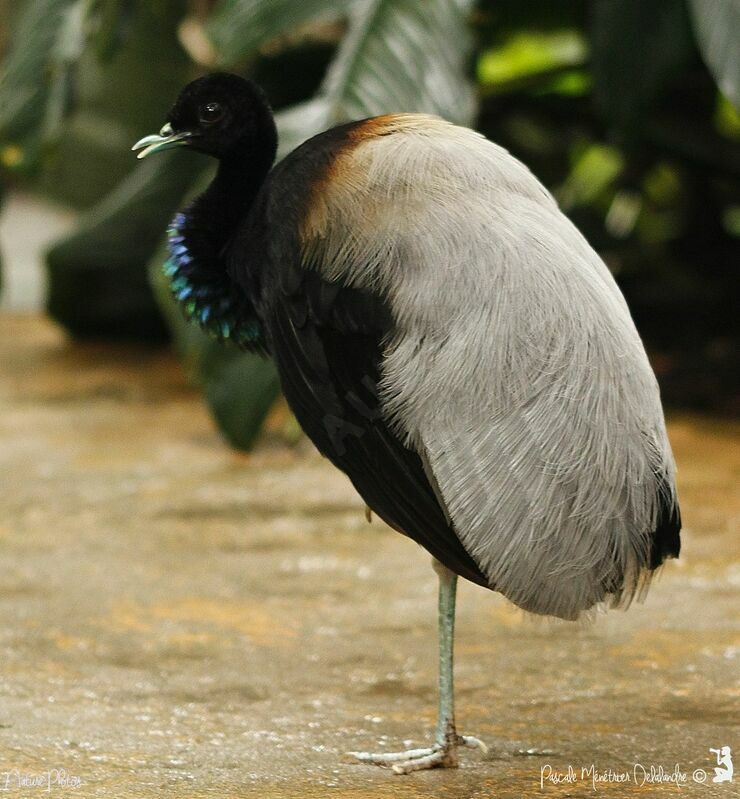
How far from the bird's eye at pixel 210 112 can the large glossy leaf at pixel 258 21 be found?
2342 mm

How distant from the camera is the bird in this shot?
2.96m

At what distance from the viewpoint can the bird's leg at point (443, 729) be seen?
A: 10.5ft

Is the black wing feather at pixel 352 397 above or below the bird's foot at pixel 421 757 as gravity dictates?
above

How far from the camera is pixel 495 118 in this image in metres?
7.97

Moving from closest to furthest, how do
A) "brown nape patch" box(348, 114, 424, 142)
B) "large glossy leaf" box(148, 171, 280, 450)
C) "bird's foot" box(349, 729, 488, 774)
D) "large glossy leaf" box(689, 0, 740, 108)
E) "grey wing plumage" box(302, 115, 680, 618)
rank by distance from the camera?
"grey wing plumage" box(302, 115, 680, 618) < "bird's foot" box(349, 729, 488, 774) < "brown nape patch" box(348, 114, 424, 142) < "large glossy leaf" box(689, 0, 740, 108) < "large glossy leaf" box(148, 171, 280, 450)

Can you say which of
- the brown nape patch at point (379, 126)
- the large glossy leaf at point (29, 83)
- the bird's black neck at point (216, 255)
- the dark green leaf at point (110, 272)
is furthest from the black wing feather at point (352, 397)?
the dark green leaf at point (110, 272)

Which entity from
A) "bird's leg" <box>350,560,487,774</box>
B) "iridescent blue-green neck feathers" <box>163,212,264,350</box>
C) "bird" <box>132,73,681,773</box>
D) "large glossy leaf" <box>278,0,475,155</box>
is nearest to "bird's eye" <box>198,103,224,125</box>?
"iridescent blue-green neck feathers" <box>163,212,264,350</box>

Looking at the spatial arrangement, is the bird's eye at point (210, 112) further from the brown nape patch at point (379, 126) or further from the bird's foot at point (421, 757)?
the bird's foot at point (421, 757)

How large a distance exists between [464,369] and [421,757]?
0.95 meters

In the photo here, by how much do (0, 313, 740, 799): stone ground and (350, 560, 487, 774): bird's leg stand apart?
0.13 feet

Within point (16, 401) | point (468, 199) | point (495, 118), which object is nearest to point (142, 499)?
point (16, 401)

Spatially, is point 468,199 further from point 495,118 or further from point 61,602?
point 495,118

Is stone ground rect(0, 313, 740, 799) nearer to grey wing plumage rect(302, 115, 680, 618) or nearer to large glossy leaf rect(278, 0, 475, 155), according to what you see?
grey wing plumage rect(302, 115, 680, 618)

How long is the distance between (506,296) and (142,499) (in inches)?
122
